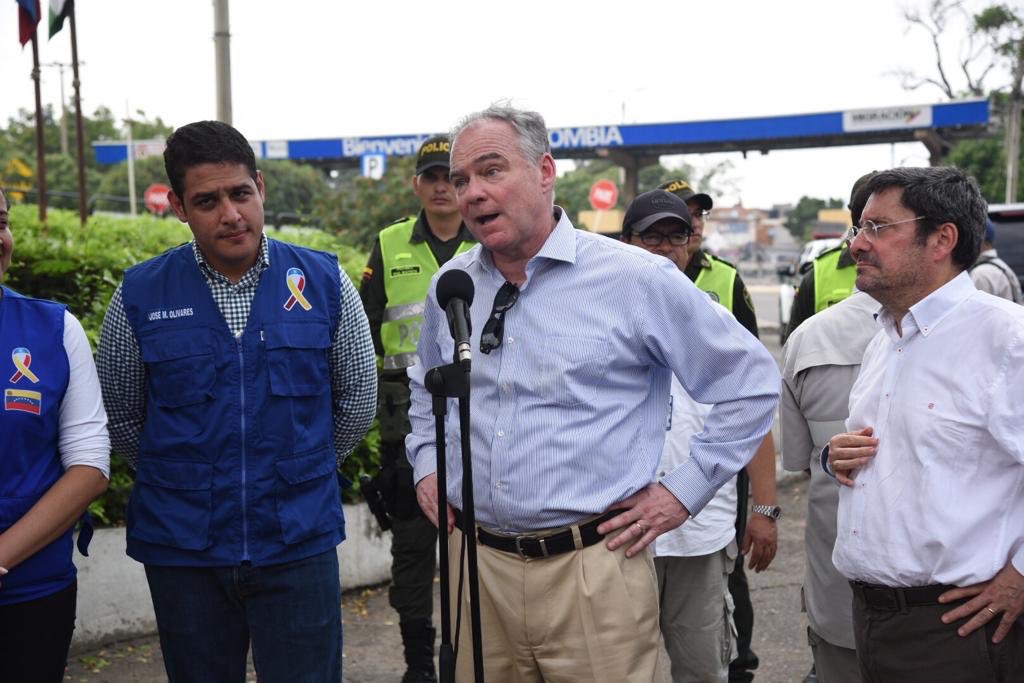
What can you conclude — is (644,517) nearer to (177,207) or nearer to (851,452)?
(851,452)

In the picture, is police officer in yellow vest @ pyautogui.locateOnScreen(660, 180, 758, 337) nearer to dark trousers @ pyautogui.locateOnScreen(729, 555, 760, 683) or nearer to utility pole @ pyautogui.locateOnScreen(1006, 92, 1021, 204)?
dark trousers @ pyautogui.locateOnScreen(729, 555, 760, 683)

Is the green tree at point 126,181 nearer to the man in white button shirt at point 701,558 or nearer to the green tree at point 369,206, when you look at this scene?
the green tree at point 369,206

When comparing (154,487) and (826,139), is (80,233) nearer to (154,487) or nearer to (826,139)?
(154,487)

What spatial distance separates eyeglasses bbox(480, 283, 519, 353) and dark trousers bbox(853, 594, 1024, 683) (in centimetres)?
138

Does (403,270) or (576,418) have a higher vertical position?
(403,270)

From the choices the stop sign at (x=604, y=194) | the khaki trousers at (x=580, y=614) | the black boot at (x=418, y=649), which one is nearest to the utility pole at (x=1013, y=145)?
the stop sign at (x=604, y=194)

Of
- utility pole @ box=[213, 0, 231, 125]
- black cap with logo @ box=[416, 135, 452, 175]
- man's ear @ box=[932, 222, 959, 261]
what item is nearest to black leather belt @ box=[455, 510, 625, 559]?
man's ear @ box=[932, 222, 959, 261]

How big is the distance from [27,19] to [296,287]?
606cm

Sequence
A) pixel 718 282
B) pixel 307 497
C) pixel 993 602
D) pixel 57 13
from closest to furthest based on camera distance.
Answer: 1. pixel 993 602
2. pixel 307 497
3. pixel 718 282
4. pixel 57 13

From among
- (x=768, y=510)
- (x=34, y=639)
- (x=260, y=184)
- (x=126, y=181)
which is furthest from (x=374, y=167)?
(x=126, y=181)

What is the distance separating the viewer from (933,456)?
10.1 feet

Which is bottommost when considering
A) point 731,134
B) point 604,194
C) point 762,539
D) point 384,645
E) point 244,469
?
point 384,645

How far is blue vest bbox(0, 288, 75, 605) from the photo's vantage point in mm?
3090

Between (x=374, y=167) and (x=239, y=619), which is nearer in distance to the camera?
(x=239, y=619)
